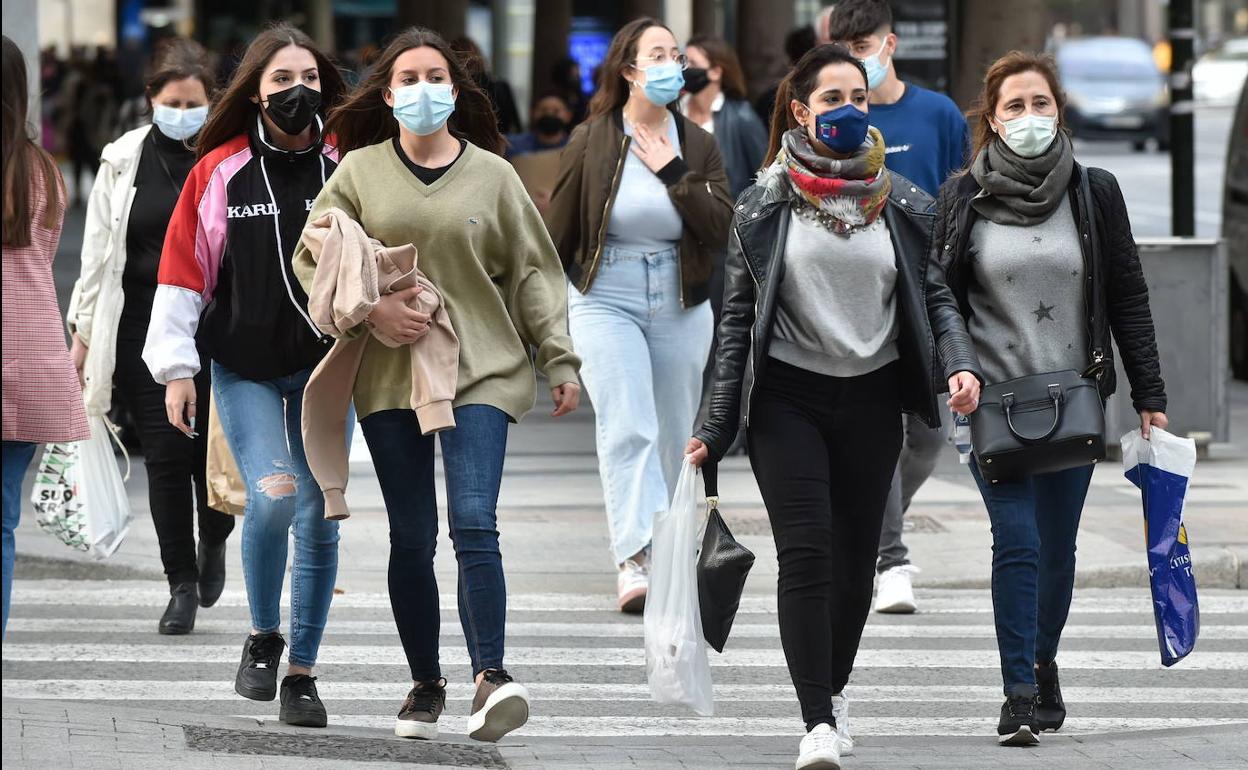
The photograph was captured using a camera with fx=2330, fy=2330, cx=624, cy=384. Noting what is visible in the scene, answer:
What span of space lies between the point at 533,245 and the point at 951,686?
6.77 feet

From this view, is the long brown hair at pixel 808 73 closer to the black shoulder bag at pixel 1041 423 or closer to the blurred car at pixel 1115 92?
the black shoulder bag at pixel 1041 423

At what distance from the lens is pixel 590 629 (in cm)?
797

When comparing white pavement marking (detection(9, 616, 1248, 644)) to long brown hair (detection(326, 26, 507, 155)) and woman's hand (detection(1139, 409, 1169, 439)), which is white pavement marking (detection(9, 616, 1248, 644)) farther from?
long brown hair (detection(326, 26, 507, 155))

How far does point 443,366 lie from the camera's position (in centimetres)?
570

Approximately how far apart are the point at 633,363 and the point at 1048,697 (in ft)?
7.29

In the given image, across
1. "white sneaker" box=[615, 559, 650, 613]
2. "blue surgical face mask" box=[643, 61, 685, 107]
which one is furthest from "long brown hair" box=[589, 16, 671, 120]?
"white sneaker" box=[615, 559, 650, 613]

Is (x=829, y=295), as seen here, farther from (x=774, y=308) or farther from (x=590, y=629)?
(x=590, y=629)

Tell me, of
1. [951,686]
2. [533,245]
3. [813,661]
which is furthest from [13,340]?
[951,686]

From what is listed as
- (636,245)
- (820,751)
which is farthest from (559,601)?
(820,751)

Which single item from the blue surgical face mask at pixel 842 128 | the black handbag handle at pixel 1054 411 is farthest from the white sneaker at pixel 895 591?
the blue surgical face mask at pixel 842 128

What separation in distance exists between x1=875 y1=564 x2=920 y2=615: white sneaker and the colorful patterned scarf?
2.69 meters

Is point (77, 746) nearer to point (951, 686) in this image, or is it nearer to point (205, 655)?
point (205, 655)

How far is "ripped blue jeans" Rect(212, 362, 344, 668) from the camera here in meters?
6.10

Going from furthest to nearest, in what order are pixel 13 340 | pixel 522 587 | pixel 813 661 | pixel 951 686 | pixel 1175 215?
pixel 1175 215 → pixel 522 587 → pixel 951 686 → pixel 813 661 → pixel 13 340
